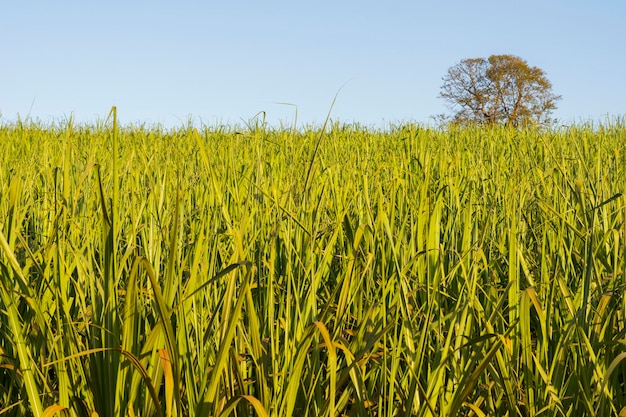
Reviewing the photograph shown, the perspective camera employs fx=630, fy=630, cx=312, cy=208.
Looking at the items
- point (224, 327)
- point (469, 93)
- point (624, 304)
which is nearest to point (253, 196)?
point (224, 327)

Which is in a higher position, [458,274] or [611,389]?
[458,274]

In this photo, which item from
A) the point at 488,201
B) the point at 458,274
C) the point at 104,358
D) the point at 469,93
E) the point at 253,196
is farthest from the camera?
the point at 469,93

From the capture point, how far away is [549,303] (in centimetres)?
116

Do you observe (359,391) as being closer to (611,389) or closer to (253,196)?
(611,389)

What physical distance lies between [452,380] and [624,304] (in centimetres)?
33

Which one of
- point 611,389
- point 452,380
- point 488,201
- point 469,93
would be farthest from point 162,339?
point 469,93

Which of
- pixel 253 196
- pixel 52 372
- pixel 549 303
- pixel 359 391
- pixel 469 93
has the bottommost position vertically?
pixel 52 372

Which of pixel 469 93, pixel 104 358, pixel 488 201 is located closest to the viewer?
pixel 104 358

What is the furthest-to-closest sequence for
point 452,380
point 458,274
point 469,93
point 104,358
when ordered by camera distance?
point 469,93
point 458,274
point 452,380
point 104,358

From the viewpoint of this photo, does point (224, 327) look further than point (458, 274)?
No

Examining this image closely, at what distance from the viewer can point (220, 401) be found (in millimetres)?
1012

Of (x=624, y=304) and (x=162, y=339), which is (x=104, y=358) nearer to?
(x=162, y=339)

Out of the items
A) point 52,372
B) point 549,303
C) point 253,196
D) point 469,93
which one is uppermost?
point 469,93

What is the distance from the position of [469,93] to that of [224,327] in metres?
24.9
